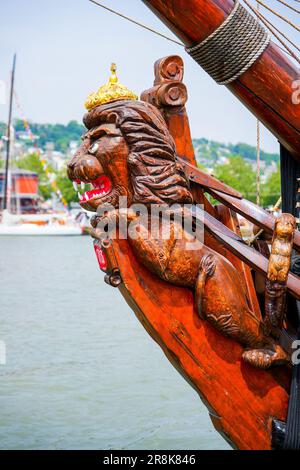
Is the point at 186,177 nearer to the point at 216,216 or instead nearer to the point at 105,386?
the point at 216,216

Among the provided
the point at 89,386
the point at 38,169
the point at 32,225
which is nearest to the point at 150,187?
the point at 89,386

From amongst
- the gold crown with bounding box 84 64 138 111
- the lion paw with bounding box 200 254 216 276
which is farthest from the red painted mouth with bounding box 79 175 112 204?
the lion paw with bounding box 200 254 216 276

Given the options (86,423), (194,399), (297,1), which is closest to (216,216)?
(297,1)

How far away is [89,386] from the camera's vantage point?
726 cm

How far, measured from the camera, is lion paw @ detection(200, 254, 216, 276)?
2.81 meters

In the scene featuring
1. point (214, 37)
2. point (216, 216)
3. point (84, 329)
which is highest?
point (214, 37)

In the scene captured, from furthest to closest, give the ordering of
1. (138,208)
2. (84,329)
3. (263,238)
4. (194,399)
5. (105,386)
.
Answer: (84,329), (105,386), (194,399), (263,238), (138,208)

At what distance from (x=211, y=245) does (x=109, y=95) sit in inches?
26.8

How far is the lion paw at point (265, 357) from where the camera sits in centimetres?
290

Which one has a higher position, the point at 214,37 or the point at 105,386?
the point at 214,37

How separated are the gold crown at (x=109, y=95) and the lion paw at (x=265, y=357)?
105cm

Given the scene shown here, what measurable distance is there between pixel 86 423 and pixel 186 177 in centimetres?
350

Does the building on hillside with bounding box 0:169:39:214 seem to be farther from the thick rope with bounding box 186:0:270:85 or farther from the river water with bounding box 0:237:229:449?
the thick rope with bounding box 186:0:270:85

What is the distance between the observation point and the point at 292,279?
9.32 feet
